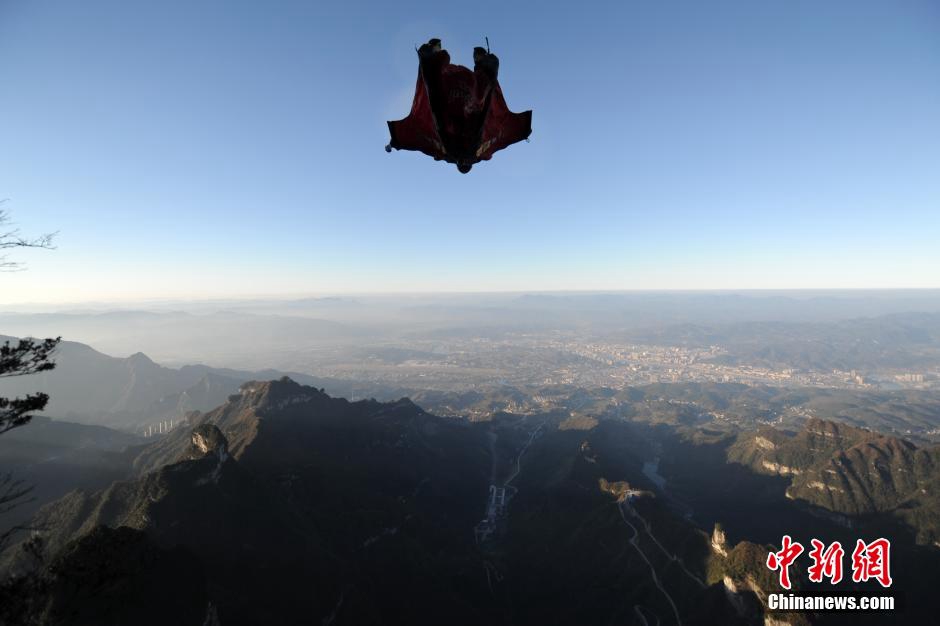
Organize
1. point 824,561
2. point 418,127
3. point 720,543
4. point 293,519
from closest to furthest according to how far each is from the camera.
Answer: point 418,127, point 824,561, point 293,519, point 720,543

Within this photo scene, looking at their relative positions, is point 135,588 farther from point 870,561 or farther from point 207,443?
point 870,561

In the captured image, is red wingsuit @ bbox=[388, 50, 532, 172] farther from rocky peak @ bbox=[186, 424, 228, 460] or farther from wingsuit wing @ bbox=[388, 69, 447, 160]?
rocky peak @ bbox=[186, 424, 228, 460]

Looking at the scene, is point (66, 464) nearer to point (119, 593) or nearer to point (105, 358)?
point (119, 593)

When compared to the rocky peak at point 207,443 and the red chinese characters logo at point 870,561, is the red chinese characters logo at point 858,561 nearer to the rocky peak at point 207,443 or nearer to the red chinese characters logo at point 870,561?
the red chinese characters logo at point 870,561

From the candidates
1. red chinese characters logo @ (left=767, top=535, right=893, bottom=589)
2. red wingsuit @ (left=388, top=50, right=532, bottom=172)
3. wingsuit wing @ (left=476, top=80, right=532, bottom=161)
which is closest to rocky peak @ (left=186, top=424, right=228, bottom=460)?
red wingsuit @ (left=388, top=50, right=532, bottom=172)

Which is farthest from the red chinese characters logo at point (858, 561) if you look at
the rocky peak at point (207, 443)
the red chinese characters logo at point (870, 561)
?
the rocky peak at point (207, 443)

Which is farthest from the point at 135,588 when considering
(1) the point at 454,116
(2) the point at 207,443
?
(1) the point at 454,116

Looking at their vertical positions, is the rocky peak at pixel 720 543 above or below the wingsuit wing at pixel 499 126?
below
